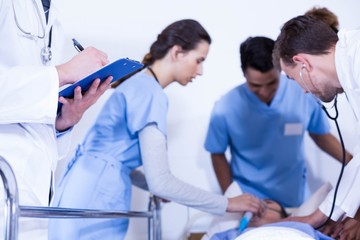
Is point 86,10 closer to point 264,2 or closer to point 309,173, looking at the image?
point 264,2

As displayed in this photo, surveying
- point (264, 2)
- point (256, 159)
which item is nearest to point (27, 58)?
point (256, 159)

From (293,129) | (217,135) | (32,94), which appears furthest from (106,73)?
(293,129)

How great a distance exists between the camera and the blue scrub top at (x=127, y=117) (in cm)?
150

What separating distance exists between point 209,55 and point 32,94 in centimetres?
148

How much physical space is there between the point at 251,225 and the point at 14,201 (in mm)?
977

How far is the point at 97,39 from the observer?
2.14m

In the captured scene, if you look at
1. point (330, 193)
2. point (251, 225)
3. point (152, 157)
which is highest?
point (152, 157)

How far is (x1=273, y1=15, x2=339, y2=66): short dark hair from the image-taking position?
4.47 ft

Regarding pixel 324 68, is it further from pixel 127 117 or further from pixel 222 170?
pixel 222 170

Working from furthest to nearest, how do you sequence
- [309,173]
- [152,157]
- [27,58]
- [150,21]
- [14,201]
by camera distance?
1. [309,173]
2. [150,21]
3. [152,157]
4. [27,58]
5. [14,201]

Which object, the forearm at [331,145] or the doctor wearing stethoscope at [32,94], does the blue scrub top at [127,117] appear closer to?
the doctor wearing stethoscope at [32,94]

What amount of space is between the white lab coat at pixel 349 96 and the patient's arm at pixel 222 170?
62 cm

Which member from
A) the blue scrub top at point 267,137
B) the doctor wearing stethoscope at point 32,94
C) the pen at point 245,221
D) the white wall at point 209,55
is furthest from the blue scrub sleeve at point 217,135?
the doctor wearing stethoscope at point 32,94

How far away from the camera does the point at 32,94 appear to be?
0.95 m
